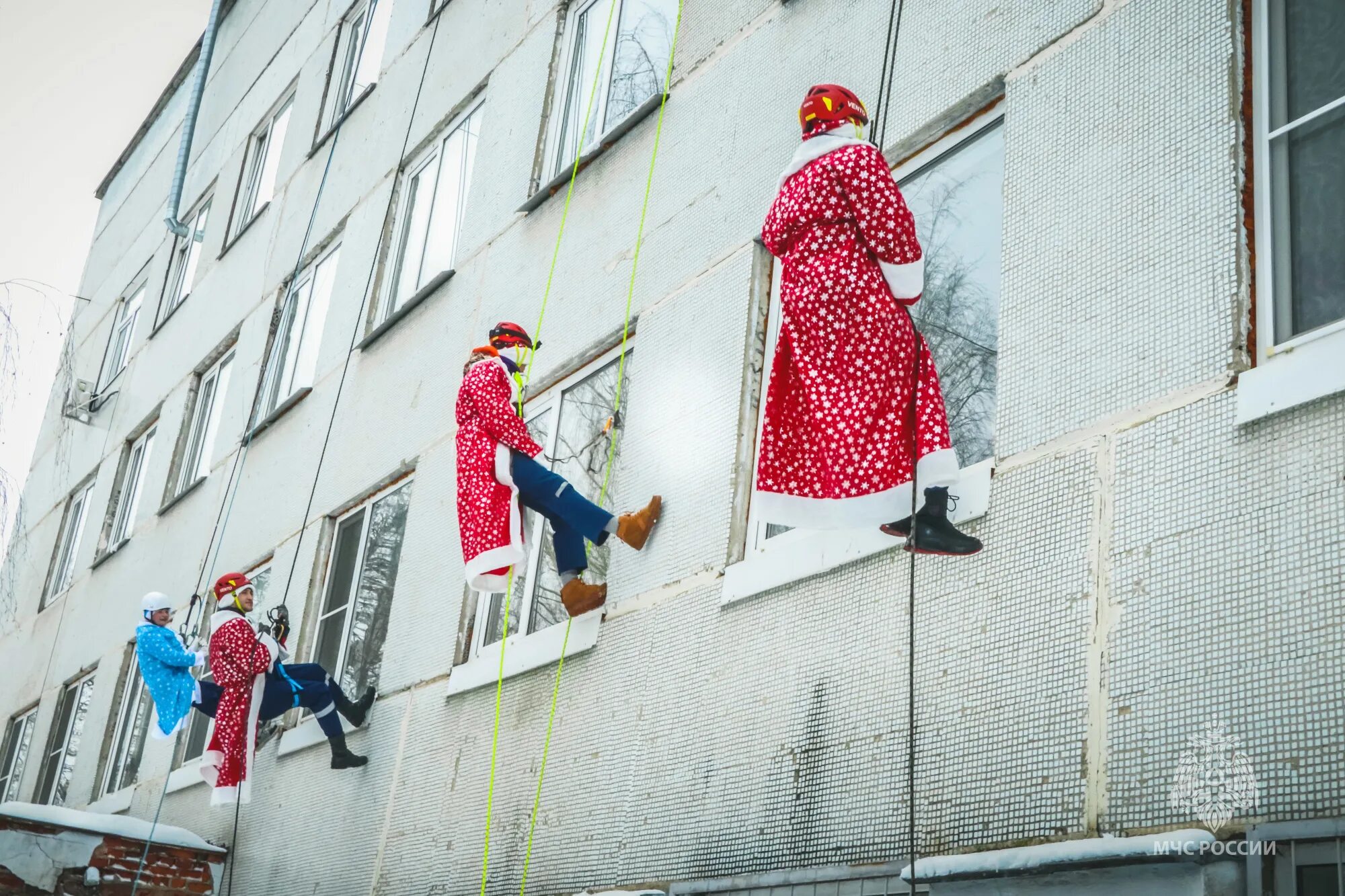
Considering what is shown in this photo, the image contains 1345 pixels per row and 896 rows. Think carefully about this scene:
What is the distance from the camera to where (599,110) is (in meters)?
8.62

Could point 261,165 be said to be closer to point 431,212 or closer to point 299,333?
point 299,333

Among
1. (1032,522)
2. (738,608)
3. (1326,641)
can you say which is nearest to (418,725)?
(738,608)

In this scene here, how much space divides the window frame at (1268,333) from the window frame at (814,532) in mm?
1008

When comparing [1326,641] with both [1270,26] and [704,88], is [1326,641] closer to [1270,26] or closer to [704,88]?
[1270,26]

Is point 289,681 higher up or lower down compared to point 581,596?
lower down

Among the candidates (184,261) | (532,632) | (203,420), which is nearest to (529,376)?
(532,632)

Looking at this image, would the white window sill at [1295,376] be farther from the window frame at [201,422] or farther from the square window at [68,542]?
the square window at [68,542]

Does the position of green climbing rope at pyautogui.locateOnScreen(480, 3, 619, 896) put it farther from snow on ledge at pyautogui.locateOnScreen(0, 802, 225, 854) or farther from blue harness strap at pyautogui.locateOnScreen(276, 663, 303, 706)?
snow on ledge at pyautogui.locateOnScreen(0, 802, 225, 854)

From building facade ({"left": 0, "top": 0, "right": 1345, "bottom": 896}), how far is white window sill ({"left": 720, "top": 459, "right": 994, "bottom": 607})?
0.02 m

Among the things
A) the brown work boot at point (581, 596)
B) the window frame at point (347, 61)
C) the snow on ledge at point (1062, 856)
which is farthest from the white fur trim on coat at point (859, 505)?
the window frame at point (347, 61)

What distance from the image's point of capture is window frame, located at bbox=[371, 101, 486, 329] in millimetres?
9852

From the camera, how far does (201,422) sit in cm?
1410

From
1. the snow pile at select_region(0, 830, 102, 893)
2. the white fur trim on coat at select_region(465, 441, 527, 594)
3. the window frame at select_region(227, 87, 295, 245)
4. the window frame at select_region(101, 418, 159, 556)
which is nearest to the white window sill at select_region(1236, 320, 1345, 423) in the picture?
the white fur trim on coat at select_region(465, 441, 527, 594)

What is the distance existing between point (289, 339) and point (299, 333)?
0.21 m
